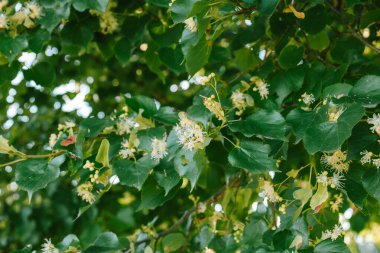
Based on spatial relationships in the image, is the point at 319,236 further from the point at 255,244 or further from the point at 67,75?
the point at 67,75

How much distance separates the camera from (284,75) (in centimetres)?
153

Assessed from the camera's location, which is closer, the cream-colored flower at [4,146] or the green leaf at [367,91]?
the green leaf at [367,91]

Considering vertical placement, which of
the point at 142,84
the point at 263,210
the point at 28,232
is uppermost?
the point at 263,210

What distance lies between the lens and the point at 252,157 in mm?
1194

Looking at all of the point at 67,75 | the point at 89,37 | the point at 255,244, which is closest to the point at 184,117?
the point at 255,244

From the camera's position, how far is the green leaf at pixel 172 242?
69.5 inches

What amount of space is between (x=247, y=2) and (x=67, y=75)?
1510mm

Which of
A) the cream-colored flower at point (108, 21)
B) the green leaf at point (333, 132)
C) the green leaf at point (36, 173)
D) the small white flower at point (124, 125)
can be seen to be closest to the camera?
the green leaf at point (333, 132)

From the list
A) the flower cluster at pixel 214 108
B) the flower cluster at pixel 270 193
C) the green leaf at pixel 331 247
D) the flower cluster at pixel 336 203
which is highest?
the flower cluster at pixel 214 108

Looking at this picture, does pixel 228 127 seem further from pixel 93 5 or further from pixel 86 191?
pixel 93 5

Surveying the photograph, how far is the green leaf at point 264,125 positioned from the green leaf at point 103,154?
312mm

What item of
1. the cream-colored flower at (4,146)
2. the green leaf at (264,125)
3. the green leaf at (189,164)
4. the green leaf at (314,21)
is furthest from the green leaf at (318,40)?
the cream-colored flower at (4,146)

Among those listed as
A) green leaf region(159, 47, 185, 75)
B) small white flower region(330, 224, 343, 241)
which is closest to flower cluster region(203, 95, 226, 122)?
small white flower region(330, 224, 343, 241)

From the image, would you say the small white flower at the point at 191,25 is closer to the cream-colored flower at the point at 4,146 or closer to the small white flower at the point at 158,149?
the small white flower at the point at 158,149
